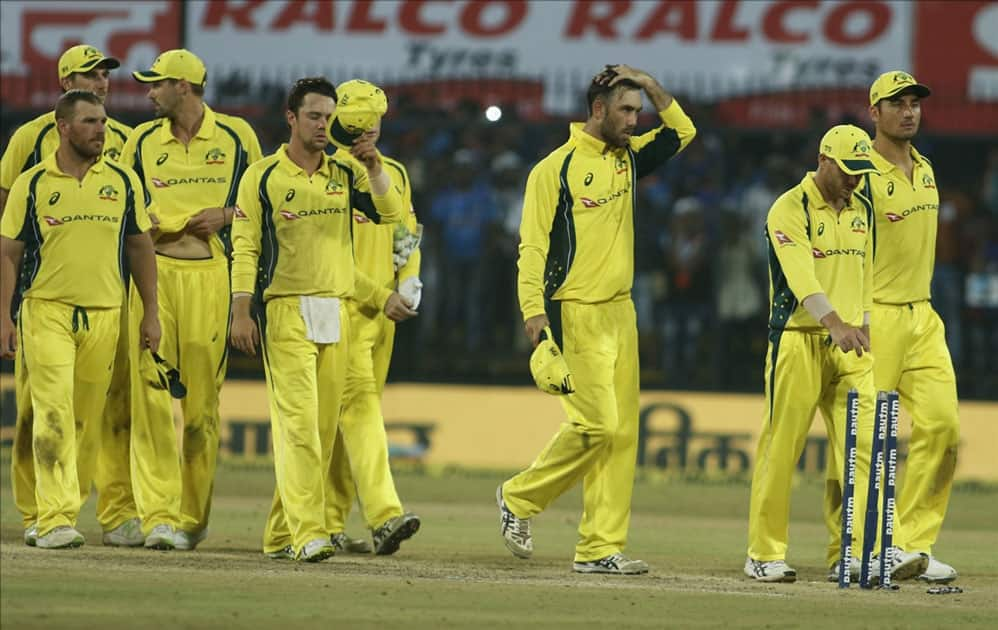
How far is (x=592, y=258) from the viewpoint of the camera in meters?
11.6

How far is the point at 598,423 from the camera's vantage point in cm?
1145

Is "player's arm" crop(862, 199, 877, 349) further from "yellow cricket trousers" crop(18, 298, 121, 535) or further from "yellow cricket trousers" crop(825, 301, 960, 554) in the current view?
"yellow cricket trousers" crop(18, 298, 121, 535)

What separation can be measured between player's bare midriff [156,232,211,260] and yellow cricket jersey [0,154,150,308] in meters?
0.65

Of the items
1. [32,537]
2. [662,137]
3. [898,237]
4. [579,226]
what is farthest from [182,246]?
[898,237]

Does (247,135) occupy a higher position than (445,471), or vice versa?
(247,135)

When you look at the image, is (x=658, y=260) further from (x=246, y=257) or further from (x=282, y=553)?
(x=246, y=257)

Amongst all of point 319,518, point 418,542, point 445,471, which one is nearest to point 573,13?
point 445,471

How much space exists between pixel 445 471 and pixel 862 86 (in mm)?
9078

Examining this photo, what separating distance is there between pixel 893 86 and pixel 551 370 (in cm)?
236

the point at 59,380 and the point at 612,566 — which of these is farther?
the point at 612,566

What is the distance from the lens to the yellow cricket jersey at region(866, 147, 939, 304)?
1186 centimetres

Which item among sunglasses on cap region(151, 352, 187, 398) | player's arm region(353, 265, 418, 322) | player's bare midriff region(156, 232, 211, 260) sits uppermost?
player's bare midriff region(156, 232, 211, 260)

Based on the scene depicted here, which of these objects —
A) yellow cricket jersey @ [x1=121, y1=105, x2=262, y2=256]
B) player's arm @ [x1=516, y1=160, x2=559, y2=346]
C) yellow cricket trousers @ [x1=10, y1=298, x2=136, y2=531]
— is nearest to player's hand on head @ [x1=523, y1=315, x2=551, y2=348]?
player's arm @ [x1=516, y1=160, x2=559, y2=346]

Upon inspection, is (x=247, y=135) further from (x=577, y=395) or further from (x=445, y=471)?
(x=445, y=471)
